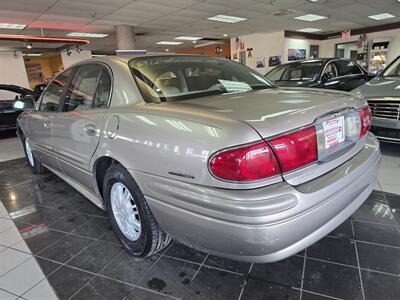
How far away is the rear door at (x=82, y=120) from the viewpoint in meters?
1.77

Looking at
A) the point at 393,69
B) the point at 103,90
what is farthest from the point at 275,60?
the point at 103,90

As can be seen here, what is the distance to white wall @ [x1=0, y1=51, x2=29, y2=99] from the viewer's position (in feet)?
41.9

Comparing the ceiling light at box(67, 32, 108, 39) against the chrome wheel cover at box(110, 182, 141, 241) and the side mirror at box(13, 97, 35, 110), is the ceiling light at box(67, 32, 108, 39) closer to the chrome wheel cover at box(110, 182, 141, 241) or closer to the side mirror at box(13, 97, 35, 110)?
the side mirror at box(13, 97, 35, 110)

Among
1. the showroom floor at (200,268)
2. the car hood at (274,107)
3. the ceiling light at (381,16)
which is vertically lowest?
the showroom floor at (200,268)

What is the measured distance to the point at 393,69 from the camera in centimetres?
407

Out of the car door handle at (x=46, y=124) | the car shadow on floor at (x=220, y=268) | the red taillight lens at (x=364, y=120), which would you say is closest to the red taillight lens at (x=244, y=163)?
the car shadow on floor at (x=220, y=268)

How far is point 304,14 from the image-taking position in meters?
9.33

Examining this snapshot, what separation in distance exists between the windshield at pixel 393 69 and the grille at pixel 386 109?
97 centimetres

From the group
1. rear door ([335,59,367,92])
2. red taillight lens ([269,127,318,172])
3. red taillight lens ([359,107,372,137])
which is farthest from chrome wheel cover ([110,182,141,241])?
rear door ([335,59,367,92])

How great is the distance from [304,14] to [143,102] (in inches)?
380

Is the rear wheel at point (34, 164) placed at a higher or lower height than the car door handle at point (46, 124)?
lower

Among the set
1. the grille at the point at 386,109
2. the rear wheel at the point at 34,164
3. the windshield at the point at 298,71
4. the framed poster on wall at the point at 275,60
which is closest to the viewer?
the grille at the point at 386,109

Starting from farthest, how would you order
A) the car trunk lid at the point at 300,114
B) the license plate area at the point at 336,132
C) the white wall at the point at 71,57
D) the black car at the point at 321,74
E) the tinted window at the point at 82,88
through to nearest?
the white wall at the point at 71,57, the black car at the point at 321,74, the tinted window at the point at 82,88, the license plate area at the point at 336,132, the car trunk lid at the point at 300,114

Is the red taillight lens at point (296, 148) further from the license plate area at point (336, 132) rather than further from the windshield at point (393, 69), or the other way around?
the windshield at point (393, 69)
